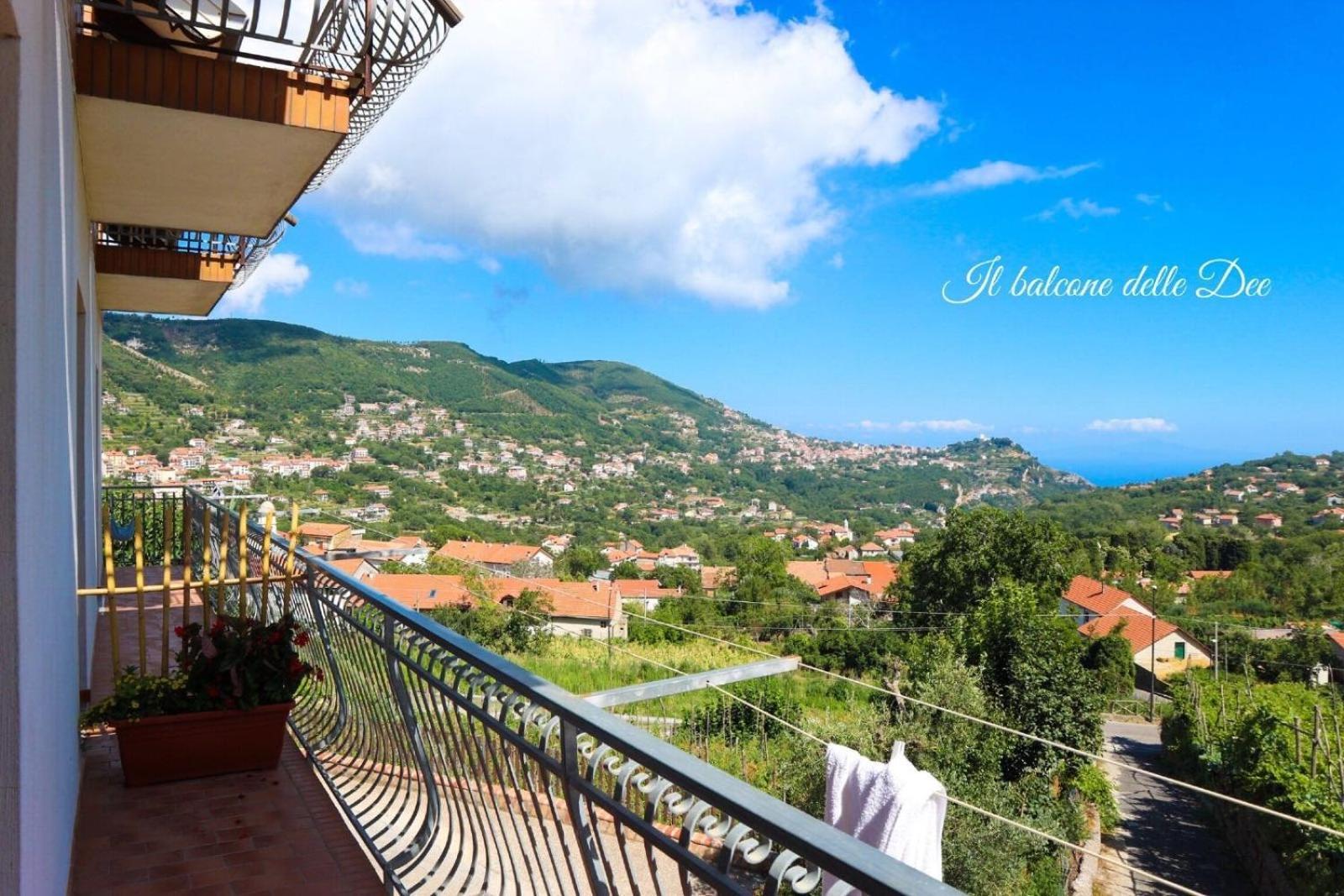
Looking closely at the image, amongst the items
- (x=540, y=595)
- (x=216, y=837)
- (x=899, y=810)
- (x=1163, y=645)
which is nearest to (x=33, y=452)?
(x=216, y=837)

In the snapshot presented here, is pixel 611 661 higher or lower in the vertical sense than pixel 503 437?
lower

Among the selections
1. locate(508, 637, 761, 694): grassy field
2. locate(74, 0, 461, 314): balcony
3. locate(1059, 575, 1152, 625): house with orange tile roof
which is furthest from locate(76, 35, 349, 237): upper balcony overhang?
locate(1059, 575, 1152, 625): house with orange tile roof

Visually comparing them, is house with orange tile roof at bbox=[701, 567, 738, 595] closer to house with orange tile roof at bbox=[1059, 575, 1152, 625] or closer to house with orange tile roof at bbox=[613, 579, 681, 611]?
house with orange tile roof at bbox=[613, 579, 681, 611]

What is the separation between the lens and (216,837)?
8.69 ft

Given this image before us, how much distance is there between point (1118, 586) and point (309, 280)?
3429 inches

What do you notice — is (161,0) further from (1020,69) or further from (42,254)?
(1020,69)

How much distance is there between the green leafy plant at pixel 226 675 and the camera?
9.61ft

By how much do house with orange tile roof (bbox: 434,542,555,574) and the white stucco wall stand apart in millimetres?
35884

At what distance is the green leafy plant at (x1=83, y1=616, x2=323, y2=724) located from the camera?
9.61 ft

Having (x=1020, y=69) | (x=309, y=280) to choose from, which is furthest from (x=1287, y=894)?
(x=309, y=280)

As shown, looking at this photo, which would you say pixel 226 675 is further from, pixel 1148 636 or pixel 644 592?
pixel 644 592

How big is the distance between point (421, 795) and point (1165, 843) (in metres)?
21.3

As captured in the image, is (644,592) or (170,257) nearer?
(170,257)

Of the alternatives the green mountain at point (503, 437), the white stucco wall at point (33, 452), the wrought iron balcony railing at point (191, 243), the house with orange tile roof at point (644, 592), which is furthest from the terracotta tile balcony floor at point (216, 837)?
the house with orange tile roof at point (644, 592)
